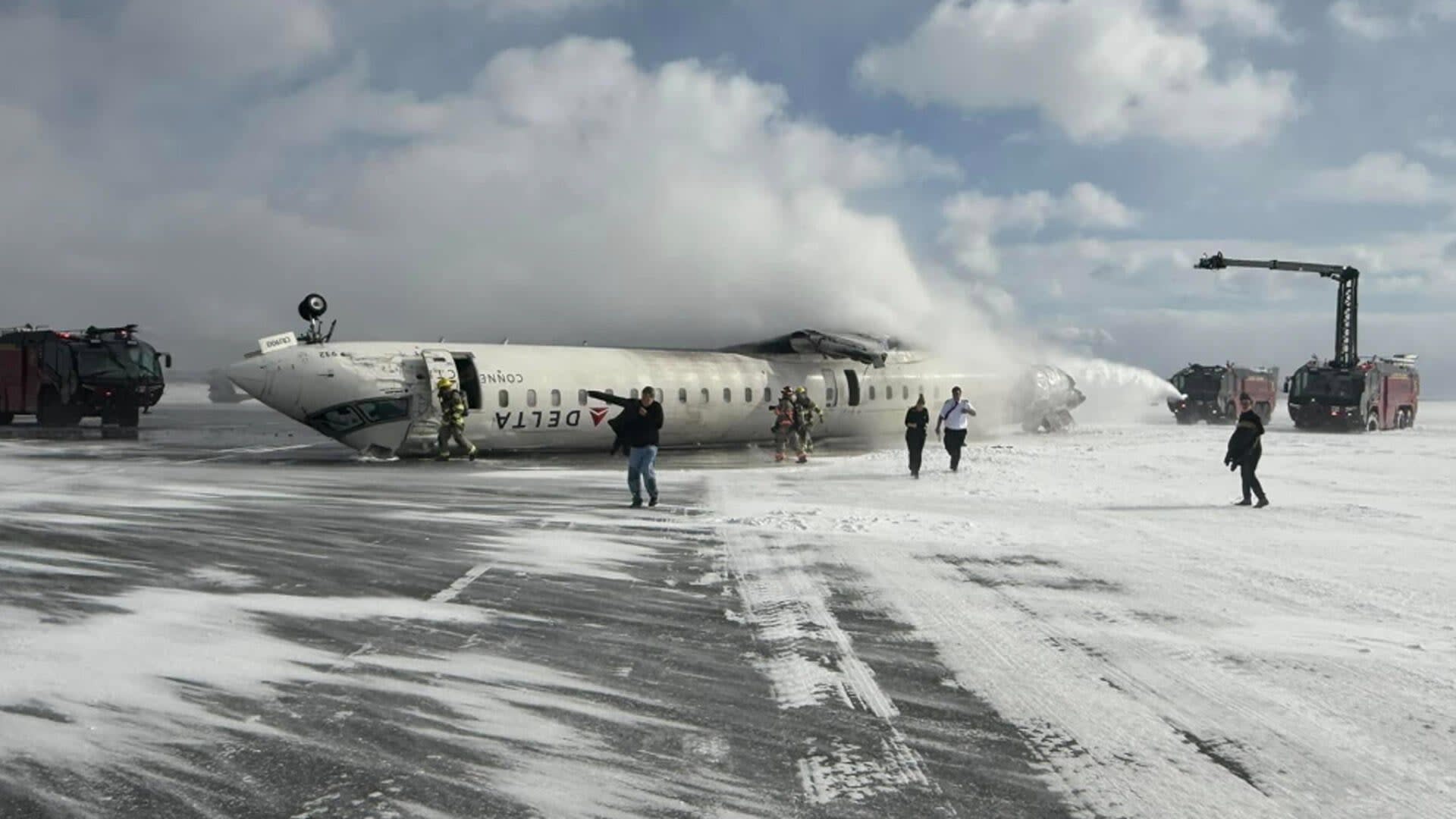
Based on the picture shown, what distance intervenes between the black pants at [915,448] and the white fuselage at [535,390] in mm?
8053

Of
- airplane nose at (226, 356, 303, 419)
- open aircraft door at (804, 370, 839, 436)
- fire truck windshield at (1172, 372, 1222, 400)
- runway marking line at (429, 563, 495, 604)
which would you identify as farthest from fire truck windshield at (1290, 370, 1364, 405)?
runway marking line at (429, 563, 495, 604)

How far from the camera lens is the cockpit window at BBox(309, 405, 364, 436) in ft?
76.7

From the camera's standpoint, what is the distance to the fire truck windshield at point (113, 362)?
1481 inches

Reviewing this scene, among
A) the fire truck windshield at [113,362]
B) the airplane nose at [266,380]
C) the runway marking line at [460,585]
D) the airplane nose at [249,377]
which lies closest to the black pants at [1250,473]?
the runway marking line at [460,585]

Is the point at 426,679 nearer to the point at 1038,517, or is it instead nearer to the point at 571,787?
the point at 571,787

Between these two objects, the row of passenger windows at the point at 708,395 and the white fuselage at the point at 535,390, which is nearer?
the white fuselage at the point at 535,390

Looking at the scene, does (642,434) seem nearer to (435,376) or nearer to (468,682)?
(468,682)

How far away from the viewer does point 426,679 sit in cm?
650

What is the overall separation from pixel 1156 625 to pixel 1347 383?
137ft

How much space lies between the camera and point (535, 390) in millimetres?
25016

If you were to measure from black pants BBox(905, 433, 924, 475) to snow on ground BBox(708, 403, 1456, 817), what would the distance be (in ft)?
6.53

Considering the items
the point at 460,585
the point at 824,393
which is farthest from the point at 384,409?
the point at 460,585

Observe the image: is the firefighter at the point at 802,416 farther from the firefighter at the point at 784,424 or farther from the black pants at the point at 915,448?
the black pants at the point at 915,448

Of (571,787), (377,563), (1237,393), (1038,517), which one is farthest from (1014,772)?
(1237,393)
